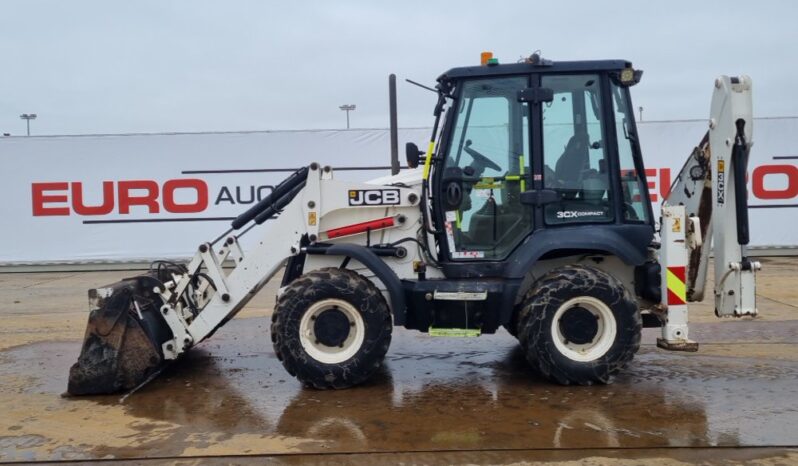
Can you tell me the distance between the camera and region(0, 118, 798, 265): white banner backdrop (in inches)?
663

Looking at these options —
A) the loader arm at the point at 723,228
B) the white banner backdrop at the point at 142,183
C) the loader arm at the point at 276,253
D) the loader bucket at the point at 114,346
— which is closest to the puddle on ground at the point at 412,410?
the loader bucket at the point at 114,346

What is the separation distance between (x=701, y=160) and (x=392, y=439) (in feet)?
12.5

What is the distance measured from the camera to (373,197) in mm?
6152

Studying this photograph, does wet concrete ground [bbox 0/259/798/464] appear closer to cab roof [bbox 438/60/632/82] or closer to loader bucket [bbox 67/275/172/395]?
loader bucket [bbox 67/275/172/395]

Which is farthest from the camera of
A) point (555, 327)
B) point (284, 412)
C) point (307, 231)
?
point (307, 231)

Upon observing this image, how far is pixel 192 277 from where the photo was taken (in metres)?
6.34

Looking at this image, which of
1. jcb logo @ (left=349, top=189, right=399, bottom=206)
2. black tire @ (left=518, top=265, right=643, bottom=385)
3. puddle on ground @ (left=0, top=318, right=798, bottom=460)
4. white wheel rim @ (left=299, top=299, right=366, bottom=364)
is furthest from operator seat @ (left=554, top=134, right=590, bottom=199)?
white wheel rim @ (left=299, top=299, right=366, bottom=364)

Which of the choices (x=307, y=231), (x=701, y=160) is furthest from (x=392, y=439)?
(x=701, y=160)

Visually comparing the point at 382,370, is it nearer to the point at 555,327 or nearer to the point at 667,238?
the point at 555,327

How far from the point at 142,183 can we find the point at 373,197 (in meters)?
12.3

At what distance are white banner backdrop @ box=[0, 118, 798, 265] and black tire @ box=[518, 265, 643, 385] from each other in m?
11.4

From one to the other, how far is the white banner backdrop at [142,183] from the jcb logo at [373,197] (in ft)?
35.2

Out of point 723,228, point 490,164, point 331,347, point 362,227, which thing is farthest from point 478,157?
point 723,228

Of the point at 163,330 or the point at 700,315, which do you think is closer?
the point at 163,330
